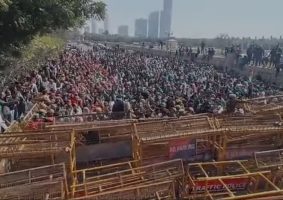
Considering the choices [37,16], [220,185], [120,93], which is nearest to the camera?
[220,185]

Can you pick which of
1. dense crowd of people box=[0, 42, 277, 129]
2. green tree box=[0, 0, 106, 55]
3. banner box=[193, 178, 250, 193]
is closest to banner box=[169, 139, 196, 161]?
banner box=[193, 178, 250, 193]

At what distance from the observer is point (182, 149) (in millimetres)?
9906

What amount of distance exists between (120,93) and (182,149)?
13889mm

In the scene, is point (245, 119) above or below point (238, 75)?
above

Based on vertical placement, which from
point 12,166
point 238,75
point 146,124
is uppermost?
point 146,124

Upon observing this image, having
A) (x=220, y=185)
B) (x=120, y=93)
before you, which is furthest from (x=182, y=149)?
(x=120, y=93)

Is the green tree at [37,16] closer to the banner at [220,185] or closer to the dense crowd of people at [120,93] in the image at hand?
the dense crowd of people at [120,93]

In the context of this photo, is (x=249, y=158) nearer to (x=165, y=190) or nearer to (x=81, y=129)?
(x=165, y=190)

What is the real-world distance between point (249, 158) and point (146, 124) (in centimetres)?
246

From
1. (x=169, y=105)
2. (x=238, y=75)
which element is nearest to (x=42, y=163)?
(x=169, y=105)

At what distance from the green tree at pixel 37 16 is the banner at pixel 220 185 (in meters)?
7.97

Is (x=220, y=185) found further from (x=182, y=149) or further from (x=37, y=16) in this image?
(x=37, y=16)

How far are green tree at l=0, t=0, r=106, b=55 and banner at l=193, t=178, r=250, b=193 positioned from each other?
797 centimetres

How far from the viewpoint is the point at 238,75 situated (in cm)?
4103
